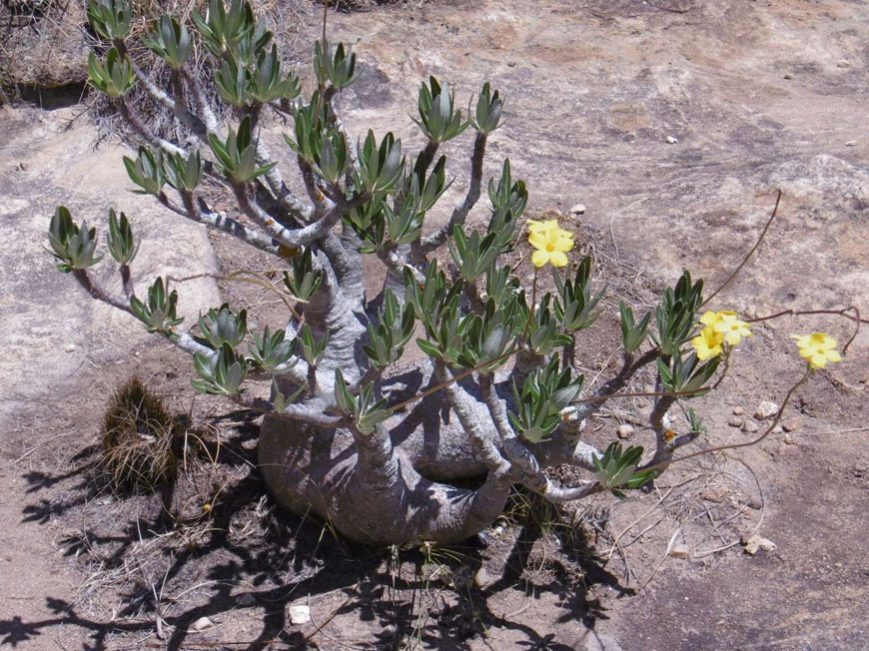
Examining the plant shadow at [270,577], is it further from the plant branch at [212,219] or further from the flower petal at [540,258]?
the flower petal at [540,258]

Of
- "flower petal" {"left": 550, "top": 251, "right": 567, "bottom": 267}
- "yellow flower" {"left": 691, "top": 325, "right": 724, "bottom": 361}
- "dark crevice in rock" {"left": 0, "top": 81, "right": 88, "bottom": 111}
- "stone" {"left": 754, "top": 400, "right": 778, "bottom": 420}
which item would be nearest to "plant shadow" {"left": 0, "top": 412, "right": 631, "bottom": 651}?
"stone" {"left": 754, "top": 400, "right": 778, "bottom": 420}

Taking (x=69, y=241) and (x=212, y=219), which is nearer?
(x=69, y=241)

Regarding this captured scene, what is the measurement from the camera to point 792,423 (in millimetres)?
3836

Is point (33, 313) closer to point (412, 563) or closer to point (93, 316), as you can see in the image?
point (93, 316)

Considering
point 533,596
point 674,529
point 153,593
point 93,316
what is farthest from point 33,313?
point 674,529

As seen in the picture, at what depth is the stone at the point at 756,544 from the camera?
331cm

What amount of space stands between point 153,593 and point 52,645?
319 mm

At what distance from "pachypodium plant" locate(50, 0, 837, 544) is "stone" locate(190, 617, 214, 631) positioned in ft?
1.54

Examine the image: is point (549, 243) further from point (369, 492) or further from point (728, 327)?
point (369, 492)

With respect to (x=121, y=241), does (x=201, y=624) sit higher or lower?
lower

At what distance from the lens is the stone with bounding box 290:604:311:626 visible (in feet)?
9.91

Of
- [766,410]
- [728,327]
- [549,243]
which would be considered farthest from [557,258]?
[766,410]

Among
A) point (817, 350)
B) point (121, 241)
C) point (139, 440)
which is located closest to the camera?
point (817, 350)

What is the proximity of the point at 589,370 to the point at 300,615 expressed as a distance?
1.57 meters
